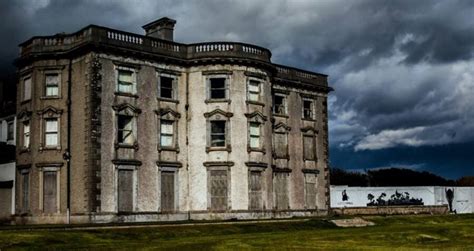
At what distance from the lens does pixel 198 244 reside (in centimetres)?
2588

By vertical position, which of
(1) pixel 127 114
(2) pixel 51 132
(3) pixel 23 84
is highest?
(3) pixel 23 84

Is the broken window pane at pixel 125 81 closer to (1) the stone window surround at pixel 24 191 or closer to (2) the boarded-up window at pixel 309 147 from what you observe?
(1) the stone window surround at pixel 24 191

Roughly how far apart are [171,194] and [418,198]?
3902 centimetres

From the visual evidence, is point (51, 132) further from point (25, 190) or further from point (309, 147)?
point (309, 147)

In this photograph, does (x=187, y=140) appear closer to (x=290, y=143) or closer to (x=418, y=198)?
(x=290, y=143)

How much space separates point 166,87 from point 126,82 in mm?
3315

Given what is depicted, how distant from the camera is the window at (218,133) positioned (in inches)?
1813

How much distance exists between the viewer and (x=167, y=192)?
Result: 4472 centimetres

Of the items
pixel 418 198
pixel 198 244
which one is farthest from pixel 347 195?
pixel 198 244

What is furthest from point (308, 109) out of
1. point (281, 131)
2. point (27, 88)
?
point (27, 88)

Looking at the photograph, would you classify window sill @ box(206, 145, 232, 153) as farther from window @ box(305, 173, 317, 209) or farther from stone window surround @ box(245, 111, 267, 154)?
window @ box(305, 173, 317, 209)

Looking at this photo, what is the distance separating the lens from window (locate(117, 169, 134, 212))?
41938 millimetres

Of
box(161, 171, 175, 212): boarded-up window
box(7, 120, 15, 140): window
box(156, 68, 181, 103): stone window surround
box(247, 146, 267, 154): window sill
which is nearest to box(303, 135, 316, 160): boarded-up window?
box(247, 146, 267, 154): window sill

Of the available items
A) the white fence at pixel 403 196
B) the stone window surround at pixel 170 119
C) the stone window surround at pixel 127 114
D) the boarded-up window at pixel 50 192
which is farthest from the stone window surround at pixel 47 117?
the white fence at pixel 403 196
